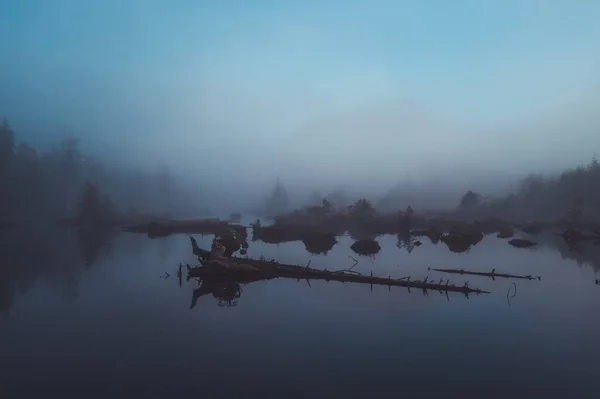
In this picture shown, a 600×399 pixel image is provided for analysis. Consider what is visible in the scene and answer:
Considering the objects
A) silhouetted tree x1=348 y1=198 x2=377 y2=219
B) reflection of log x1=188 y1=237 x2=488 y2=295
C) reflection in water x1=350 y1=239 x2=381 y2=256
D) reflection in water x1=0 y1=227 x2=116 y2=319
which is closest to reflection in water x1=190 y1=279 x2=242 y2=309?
reflection of log x1=188 y1=237 x2=488 y2=295

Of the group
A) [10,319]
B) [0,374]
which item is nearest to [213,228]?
[10,319]

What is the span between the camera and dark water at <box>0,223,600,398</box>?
17.9 metres

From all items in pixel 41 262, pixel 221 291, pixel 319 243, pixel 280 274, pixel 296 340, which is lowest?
pixel 296 340

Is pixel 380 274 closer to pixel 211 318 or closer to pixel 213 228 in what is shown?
pixel 211 318

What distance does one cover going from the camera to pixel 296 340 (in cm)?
2384

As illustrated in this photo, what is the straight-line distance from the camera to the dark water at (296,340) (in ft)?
58.8

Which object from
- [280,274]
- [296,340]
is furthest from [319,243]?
[296,340]

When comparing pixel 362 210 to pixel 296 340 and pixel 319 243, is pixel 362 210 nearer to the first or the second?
pixel 319 243

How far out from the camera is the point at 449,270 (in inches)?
1822

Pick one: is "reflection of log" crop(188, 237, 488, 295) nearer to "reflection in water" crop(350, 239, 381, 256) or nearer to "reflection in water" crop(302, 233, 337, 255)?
"reflection in water" crop(350, 239, 381, 256)

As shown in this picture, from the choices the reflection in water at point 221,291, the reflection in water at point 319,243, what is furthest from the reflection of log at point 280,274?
the reflection in water at point 319,243

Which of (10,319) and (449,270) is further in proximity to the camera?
(449,270)

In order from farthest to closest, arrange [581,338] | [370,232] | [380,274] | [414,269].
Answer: [370,232] → [414,269] → [380,274] → [581,338]

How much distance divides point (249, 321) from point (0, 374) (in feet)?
46.2
